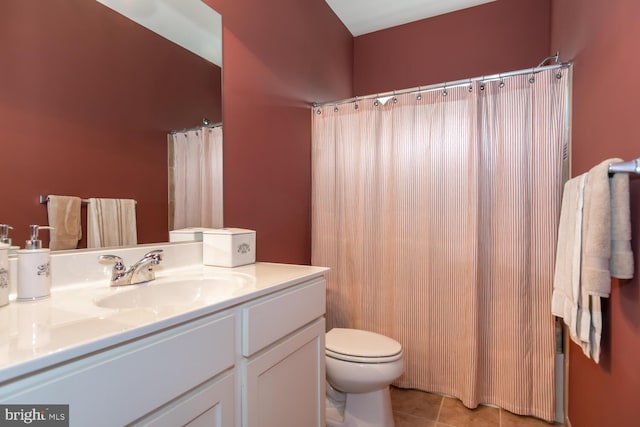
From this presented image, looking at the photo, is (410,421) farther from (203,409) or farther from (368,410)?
(203,409)

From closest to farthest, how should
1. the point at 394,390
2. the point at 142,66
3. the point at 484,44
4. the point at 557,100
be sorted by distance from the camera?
the point at 142,66 → the point at 557,100 → the point at 394,390 → the point at 484,44

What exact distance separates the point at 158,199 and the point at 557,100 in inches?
77.2

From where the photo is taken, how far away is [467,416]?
5.63 ft

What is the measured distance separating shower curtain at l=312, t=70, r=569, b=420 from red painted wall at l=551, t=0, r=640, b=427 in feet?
0.71

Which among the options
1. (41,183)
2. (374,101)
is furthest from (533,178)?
(41,183)

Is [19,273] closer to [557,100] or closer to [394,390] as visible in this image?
[394,390]

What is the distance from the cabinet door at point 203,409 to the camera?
69 cm

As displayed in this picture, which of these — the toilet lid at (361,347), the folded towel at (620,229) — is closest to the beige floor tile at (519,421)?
the toilet lid at (361,347)

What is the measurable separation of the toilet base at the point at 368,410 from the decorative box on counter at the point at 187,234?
→ 3.60 ft

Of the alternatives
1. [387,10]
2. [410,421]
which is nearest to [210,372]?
[410,421]

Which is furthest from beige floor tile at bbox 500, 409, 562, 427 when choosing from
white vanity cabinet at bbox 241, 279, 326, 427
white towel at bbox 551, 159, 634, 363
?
white vanity cabinet at bbox 241, 279, 326, 427

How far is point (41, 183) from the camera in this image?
0.95 meters

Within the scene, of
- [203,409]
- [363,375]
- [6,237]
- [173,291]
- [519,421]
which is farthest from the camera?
[519,421]

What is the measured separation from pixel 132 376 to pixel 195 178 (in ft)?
3.12
